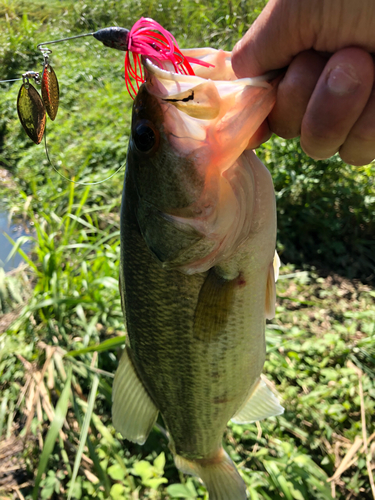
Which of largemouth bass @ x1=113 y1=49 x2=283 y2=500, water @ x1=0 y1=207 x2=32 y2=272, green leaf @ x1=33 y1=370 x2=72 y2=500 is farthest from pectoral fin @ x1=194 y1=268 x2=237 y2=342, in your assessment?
water @ x1=0 y1=207 x2=32 y2=272

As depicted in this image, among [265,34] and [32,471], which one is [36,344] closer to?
[32,471]

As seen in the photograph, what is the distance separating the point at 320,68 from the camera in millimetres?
1001

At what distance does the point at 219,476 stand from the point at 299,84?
1515 millimetres

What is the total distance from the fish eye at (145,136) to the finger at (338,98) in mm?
401

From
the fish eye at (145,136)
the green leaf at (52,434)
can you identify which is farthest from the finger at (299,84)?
the green leaf at (52,434)

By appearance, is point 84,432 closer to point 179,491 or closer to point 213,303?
point 179,491

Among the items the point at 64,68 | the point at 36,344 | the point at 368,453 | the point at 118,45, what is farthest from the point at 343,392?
the point at 64,68

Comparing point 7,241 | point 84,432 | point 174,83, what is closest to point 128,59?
point 174,83

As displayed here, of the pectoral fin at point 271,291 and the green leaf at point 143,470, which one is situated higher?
the pectoral fin at point 271,291

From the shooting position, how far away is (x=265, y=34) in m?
1.02

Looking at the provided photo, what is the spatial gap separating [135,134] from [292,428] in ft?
7.17

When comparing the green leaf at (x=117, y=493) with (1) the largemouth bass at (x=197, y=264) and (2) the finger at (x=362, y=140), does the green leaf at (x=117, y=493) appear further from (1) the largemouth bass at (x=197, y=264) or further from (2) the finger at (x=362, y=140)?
(2) the finger at (x=362, y=140)

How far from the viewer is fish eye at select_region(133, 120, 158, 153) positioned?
3.32 feet

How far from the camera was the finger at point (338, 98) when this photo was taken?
915mm
